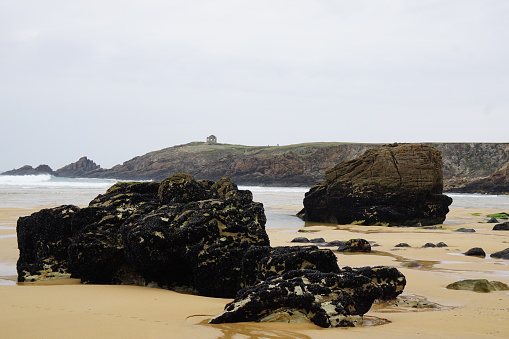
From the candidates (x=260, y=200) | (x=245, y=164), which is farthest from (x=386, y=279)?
(x=245, y=164)

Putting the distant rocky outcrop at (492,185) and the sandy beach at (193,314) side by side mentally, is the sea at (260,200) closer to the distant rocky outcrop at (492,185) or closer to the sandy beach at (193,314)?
the sandy beach at (193,314)

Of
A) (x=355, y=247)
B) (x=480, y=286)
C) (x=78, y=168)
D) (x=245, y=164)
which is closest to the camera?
(x=480, y=286)

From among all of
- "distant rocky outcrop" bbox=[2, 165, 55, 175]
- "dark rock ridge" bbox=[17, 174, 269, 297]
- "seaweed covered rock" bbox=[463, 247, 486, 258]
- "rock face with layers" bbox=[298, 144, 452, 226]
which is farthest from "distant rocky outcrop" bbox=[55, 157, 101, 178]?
"seaweed covered rock" bbox=[463, 247, 486, 258]

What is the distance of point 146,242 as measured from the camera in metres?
7.28

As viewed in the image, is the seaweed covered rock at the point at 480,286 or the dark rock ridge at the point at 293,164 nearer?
the seaweed covered rock at the point at 480,286

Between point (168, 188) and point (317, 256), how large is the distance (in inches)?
176

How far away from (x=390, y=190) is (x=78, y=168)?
5519 inches

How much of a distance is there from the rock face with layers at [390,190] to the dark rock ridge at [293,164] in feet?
196

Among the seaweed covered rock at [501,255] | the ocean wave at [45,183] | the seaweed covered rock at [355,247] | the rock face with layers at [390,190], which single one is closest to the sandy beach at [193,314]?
the seaweed covered rock at [501,255]

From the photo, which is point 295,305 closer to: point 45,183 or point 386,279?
point 386,279

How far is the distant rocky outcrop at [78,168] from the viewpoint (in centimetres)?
14625

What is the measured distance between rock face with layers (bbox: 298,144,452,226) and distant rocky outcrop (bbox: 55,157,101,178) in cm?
12984

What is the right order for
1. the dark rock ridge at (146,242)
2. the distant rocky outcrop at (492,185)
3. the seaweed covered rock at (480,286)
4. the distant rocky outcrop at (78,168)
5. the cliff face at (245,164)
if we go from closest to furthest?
the seaweed covered rock at (480,286) → the dark rock ridge at (146,242) → the distant rocky outcrop at (492,185) → the cliff face at (245,164) → the distant rocky outcrop at (78,168)

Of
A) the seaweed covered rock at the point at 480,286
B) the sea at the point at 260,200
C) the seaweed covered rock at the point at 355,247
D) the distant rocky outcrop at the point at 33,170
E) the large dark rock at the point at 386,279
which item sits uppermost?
the distant rocky outcrop at the point at 33,170
